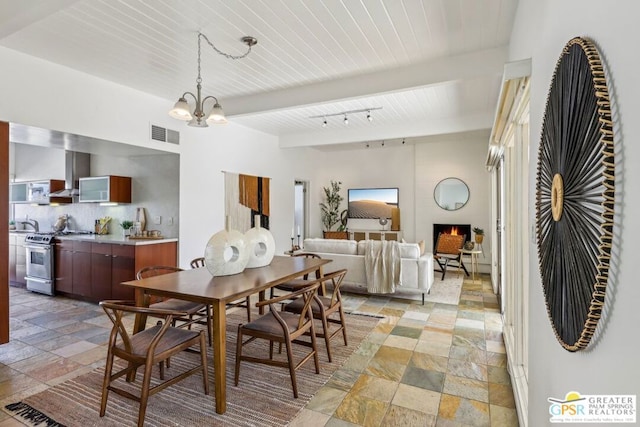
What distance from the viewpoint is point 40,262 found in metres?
5.30

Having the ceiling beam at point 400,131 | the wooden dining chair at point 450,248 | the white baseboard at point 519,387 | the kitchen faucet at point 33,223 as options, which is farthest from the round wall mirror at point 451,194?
the kitchen faucet at point 33,223

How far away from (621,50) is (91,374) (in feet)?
11.8

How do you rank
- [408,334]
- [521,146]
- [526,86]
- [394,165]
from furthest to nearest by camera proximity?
[394,165] → [408,334] → [521,146] → [526,86]

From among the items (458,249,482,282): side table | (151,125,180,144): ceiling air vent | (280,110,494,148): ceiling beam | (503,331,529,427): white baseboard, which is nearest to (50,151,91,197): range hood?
(151,125,180,144): ceiling air vent

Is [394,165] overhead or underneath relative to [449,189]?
overhead

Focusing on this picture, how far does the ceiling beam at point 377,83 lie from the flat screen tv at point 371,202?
4.27 meters

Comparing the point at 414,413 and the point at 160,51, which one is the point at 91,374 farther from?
the point at 160,51

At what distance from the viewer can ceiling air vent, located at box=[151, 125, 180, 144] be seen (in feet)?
15.1

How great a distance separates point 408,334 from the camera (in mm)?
3580

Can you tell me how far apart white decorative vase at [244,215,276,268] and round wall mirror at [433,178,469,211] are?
17.3 ft

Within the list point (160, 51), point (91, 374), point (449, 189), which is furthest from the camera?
point (449, 189)

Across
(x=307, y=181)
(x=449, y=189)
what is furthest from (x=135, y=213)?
(x=449, y=189)

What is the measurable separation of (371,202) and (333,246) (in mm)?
3460

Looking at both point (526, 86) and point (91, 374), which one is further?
point (91, 374)
